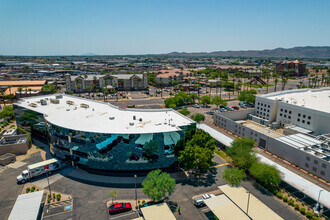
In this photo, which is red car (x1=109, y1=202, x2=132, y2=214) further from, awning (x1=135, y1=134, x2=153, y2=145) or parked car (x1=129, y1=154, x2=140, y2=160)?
awning (x1=135, y1=134, x2=153, y2=145)

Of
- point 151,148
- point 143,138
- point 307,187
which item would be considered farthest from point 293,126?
point 143,138

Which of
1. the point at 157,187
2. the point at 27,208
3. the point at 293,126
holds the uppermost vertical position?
the point at 293,126

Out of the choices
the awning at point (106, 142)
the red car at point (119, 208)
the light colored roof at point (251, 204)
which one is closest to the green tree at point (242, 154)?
the light colored roof at point (251, 204)

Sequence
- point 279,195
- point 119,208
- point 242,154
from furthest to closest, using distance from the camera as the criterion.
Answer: point 242,154 → point 279,195 → point 119,208

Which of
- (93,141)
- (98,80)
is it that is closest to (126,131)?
(93,141)

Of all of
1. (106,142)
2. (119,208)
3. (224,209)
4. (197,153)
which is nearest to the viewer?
(224,209)

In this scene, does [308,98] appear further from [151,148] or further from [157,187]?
[157,187]
